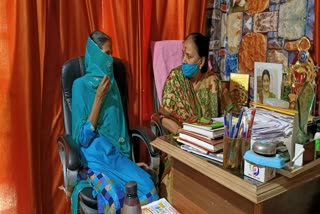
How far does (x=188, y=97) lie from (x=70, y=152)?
820mm

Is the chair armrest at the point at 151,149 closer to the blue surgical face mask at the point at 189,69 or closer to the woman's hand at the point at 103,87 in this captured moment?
the woman's hand at the point at 103,87

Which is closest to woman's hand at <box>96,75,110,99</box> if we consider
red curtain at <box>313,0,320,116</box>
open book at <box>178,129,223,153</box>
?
open book at <box>178,129,223,153</box>

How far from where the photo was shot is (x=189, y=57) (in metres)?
1.96

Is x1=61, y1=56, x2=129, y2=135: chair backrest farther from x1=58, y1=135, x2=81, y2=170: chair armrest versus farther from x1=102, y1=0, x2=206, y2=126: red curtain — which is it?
x1=102, y1=0, x2=206, y2=126: red curtain

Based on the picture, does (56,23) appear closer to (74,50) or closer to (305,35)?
(74,50)

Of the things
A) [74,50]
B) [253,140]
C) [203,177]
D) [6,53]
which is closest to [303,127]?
[253,140]

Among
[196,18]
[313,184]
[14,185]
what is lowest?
[14,185]

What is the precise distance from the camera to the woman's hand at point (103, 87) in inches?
66.4

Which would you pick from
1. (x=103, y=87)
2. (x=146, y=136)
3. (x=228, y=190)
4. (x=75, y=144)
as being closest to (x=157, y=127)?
(x=146, y=136)

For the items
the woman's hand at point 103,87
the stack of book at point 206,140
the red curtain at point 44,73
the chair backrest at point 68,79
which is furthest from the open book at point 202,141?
the red curtain at point 44,73

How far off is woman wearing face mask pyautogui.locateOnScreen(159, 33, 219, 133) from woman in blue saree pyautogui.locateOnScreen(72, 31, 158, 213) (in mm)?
342

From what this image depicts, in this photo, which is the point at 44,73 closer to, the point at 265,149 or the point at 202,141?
the point at 202,141

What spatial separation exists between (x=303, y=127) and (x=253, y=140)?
7.5 inches

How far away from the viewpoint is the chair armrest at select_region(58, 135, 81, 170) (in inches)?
55.9
